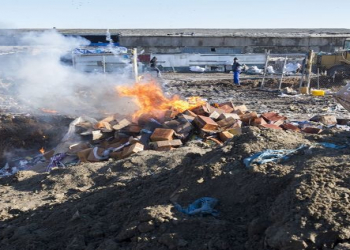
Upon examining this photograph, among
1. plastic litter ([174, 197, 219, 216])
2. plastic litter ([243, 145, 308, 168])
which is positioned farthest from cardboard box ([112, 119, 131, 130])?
plastic litter ([174, 197, 219, 216])

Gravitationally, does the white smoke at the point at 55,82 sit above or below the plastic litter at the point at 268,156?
below

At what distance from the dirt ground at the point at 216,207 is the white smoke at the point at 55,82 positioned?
6.52 meters

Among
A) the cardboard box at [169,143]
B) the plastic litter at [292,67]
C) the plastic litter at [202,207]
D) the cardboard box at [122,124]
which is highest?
the plastic litter at [202,207]

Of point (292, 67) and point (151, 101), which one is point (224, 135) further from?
point (292, 67)

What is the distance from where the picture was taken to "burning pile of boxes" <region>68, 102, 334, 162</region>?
8.89 meters

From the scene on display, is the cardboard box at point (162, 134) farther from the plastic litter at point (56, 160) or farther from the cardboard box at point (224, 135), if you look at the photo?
the plastic litter at point (56, 160)

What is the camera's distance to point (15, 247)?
450cm

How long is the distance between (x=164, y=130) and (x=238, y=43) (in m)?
29.1

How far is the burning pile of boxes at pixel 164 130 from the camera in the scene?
8.89 m

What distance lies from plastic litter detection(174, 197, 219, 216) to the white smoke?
8236mm

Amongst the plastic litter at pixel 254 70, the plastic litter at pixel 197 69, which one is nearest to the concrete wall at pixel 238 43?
the plastic litter at pixel 197 69

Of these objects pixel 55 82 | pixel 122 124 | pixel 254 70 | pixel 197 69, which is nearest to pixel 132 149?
pixel 122 124

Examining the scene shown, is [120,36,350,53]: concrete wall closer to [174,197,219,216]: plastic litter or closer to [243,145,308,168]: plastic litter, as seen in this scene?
[243,145,308,168]: plastic litter

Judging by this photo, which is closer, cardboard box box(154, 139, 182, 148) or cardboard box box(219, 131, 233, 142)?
cardboard box box(154, 139, 182, 148)
